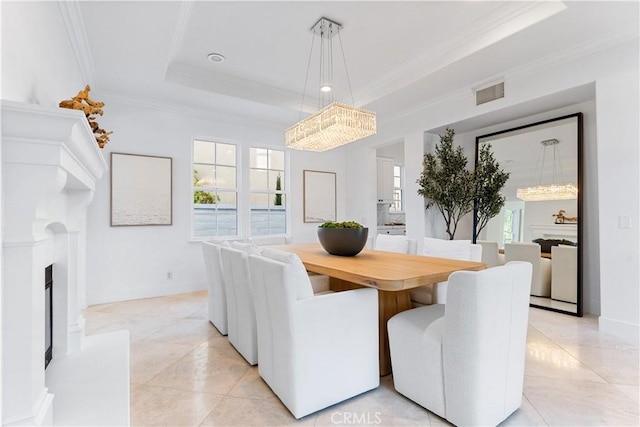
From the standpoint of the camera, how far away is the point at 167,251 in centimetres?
442

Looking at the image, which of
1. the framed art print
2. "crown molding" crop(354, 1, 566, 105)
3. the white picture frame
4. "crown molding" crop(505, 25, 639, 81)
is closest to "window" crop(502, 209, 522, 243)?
"crown molding" crop(505, 25, 639, 81)

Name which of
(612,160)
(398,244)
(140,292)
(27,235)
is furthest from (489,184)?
(140,292)

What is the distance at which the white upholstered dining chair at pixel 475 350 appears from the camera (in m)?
1.47

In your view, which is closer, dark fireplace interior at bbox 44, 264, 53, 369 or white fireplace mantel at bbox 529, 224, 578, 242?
dark fireplace interior at bbox 44, 264, 53, 369

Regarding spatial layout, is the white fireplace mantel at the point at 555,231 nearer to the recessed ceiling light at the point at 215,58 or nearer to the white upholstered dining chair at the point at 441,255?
the white upholstered dining chair at the point at 441,255

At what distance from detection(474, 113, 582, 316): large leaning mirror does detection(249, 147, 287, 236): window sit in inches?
127

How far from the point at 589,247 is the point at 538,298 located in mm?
774

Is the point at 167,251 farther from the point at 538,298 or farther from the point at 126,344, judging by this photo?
the point at 538,298

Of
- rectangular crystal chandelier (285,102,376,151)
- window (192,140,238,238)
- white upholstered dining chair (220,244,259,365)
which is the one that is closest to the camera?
white upholstered dining chair (220,244,259,365)

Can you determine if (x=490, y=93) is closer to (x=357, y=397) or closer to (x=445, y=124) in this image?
(x=445, y=124)

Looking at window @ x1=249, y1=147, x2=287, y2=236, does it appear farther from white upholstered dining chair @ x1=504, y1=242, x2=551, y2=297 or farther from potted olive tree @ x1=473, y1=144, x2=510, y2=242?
white upholstered dining chair @ x1=504, y1=242, x2=551, y2=297

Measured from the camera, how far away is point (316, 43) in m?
3.27

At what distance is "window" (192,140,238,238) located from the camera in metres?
4.79

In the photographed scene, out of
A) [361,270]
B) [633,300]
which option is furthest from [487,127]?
[361,270]
